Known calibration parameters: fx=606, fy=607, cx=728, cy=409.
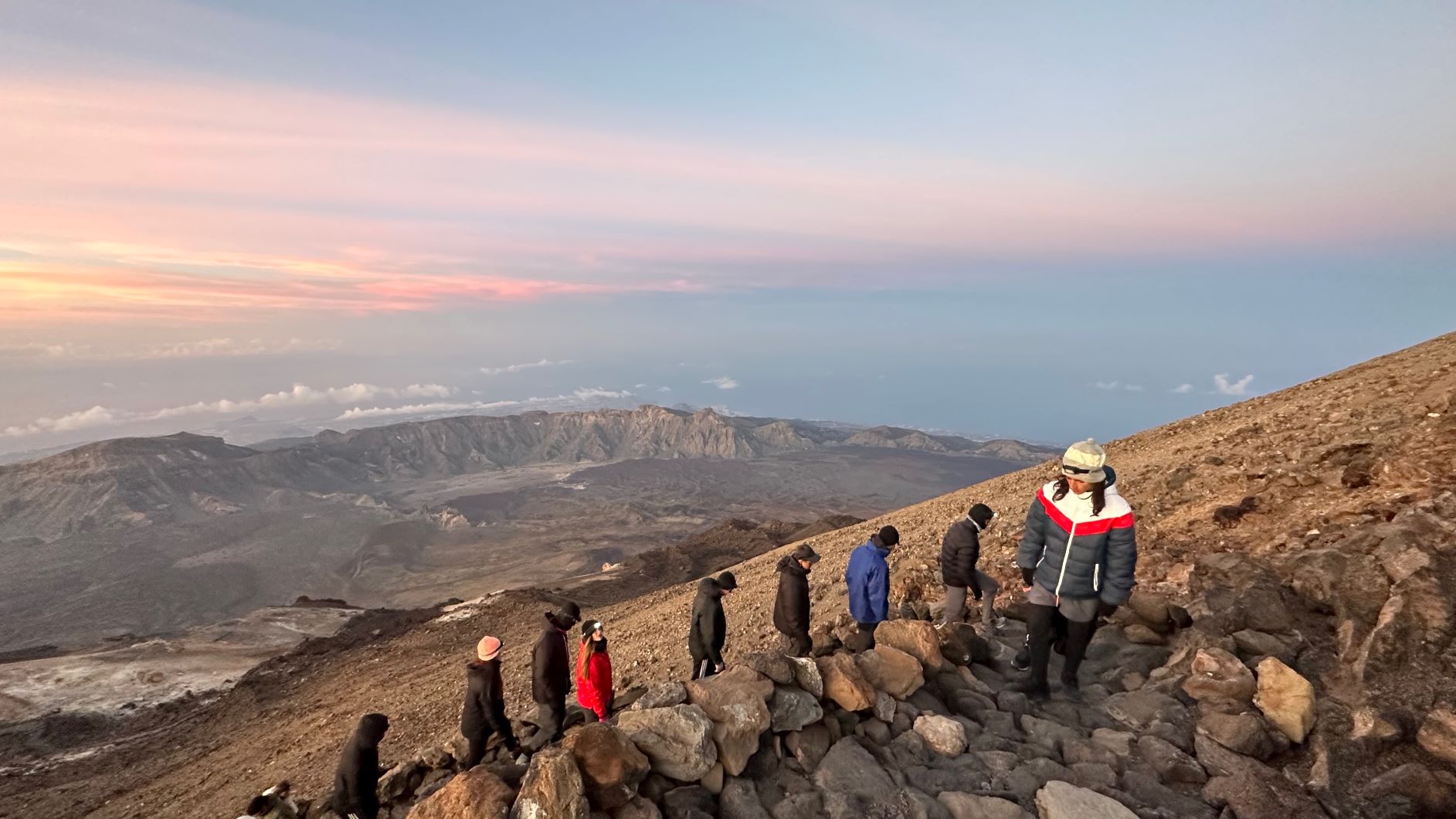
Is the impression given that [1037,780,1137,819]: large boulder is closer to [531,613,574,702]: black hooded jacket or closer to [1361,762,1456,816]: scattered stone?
[1361,762,1456,816]: scattered stone

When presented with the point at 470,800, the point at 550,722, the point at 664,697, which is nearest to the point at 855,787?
the point at 664,697

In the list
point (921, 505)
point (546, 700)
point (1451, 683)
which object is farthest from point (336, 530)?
point (1451, 683)

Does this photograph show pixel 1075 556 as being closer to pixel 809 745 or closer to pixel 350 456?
pixel 809 745

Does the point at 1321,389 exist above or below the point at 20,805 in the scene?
above

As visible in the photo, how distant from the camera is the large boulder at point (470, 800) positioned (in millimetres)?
4152

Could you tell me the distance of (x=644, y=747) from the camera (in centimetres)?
477

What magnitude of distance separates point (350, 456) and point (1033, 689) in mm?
178114

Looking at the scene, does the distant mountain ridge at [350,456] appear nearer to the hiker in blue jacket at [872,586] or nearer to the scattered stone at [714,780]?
the hiker in blue jacket at [872,586]

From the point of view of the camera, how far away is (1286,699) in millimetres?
5031

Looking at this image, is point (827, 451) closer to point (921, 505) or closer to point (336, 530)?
point (336, 530)

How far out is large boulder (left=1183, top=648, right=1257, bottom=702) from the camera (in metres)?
5.35

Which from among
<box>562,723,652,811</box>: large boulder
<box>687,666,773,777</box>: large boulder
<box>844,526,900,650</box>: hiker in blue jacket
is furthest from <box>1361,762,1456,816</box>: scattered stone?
<box>562,723,652,811</box>: large boulder

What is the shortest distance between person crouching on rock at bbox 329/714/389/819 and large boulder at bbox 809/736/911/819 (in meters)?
4.40

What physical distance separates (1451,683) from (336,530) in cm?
11568
